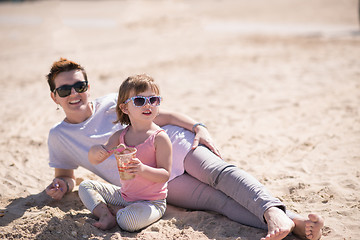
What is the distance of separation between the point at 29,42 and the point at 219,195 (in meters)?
13.4

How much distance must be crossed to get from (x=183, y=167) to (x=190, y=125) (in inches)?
17.3

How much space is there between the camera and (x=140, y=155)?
121 inches

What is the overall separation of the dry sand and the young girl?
126mm

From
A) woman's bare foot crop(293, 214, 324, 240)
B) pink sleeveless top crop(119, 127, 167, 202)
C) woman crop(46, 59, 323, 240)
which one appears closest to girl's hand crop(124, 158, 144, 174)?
pink sleeveless top crop(119, 127, 167, 202)

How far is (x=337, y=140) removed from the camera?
4.79 m

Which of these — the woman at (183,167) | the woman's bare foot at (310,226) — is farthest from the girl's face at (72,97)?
the woman's bare foot at (310,226)

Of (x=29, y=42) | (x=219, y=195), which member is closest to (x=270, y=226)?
(x=219, y=195)

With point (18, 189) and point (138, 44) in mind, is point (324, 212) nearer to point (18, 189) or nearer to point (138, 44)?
point (18, 189)

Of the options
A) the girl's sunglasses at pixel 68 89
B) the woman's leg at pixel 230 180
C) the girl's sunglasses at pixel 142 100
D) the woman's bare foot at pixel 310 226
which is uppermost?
the girl's sunglasses at pixel 68 89

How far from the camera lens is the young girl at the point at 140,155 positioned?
120 inches

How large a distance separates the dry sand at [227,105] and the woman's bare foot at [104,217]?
0.21 ft

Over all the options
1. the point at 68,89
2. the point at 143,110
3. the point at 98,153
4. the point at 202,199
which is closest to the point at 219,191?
the point at 202,199

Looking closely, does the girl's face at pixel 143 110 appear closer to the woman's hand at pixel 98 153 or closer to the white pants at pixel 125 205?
the woman's hand at pixel 98 153

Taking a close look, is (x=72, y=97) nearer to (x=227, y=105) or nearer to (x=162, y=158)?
(x=162, y=158)
